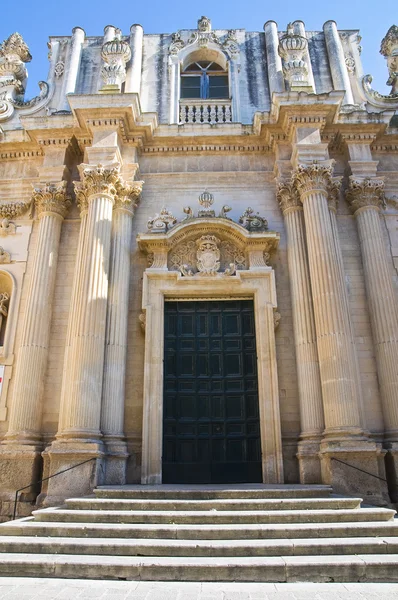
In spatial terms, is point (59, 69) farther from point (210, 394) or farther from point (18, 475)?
point (18, 475)

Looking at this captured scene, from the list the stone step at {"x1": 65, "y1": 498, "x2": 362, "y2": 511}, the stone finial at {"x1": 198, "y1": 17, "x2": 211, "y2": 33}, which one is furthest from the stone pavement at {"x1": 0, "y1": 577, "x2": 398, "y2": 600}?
the stone finial at {"x1": 198, "y1": 17, "x2": 211, "y2": 33}

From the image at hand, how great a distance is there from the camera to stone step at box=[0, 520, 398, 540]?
18.3ft

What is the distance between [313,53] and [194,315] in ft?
30.7

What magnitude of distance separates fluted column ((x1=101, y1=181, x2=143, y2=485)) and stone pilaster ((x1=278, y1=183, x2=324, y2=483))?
3.50m

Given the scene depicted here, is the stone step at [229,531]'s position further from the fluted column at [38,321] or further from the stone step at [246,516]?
the fluted column at [38,321]

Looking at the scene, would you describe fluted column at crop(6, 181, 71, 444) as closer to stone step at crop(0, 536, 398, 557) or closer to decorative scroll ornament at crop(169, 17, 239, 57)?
stone step at crop(0, 536, 398, 557)

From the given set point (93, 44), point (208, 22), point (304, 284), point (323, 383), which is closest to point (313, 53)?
point (208, 22)

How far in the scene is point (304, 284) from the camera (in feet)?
33.2

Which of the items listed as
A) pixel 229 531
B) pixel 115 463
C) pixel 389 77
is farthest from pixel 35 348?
pixel 389 77

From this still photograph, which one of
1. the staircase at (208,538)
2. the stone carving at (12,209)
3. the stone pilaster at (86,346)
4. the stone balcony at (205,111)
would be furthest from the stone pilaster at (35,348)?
the stone balcony at (205,111)

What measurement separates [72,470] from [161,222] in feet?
19.2

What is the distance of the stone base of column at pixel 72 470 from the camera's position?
320 inches

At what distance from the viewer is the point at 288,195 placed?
35.9ft

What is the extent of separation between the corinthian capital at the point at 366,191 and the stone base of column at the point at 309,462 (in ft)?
18.5
